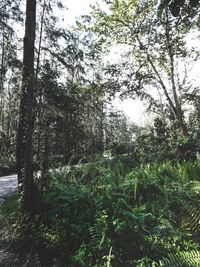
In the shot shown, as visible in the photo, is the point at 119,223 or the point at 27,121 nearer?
the point at 119,223

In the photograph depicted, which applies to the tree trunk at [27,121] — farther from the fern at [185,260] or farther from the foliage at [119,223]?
the fern at [185,260]

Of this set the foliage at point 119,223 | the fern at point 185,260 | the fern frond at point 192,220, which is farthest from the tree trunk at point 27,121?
the fern at point 185,260

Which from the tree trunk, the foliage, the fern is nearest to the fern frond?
the foliage

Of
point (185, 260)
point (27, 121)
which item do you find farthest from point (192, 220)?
point (27, 121)

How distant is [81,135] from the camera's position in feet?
84.5

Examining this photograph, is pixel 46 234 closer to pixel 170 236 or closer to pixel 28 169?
pixel 28 169

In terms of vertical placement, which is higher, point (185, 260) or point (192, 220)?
point (192, 220)

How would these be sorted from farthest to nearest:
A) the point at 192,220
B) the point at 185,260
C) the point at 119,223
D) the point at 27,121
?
the point at 27,121, the point at 119,223, the point at 192,220, the point at 185,260

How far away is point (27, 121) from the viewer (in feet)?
19.7

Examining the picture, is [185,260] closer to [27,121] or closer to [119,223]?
[119,223]

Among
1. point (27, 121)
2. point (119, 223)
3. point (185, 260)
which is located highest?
point (27, 121)

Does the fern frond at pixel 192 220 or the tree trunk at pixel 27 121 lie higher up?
the tree trunk at pixel 27 121

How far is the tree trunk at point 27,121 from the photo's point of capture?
5.88 meters

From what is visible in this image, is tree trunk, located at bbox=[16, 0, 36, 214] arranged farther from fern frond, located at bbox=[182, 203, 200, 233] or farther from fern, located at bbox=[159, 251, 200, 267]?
fern, located at bbox=[159, 251, 200, 267]
